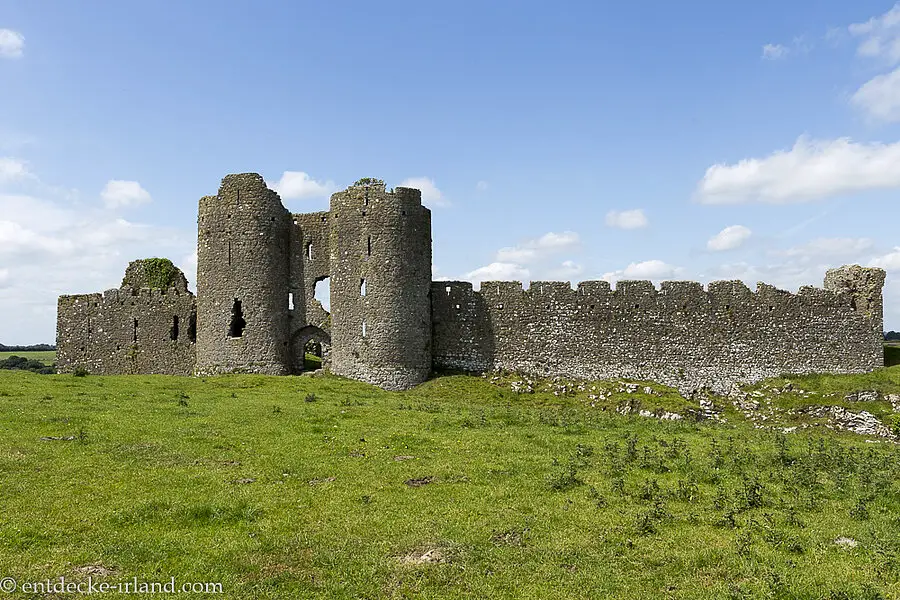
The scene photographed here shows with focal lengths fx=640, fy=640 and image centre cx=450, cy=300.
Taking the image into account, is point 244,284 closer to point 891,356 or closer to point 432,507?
point 432,507

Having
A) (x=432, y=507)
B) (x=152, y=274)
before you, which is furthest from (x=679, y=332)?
(x=152, y=274)

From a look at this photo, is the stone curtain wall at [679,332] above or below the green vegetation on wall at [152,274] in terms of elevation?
below

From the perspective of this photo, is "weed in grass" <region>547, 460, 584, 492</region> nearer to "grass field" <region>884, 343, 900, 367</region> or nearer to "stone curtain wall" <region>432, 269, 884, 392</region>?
"stone curtain wall" <region>432, 269, 884, 392</region>

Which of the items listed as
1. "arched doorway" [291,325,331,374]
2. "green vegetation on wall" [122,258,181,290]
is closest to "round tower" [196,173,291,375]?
"arched doorway" [291,325,331,374]

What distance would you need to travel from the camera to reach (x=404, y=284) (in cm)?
3244

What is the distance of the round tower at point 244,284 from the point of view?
34.1 metres

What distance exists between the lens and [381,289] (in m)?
32.3

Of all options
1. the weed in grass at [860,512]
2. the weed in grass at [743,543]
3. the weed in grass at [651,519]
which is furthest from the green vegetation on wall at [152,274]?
the weed in grass at [860,512]

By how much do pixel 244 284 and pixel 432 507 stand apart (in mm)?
25014

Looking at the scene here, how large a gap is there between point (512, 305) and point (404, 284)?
616 centimetres

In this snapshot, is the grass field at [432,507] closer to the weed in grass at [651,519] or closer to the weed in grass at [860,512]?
the weed in grass at [651,519]

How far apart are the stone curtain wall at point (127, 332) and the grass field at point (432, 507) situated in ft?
58.6

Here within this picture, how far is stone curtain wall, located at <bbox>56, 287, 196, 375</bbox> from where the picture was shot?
126 feet

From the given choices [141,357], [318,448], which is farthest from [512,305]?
[141,357]
